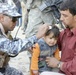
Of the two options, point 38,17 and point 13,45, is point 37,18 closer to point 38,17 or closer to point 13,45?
point 38,17

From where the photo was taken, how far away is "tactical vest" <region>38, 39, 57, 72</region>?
402 centimetres

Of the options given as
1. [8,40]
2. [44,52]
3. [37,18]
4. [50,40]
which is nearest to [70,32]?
[50,40]

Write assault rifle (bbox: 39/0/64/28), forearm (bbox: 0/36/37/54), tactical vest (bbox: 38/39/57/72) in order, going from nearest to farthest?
forearm (bbox: 0/36/37/54)
tactical vest (bbox: 38/39/57/72)
assault rifle (bbox: 39/0/64/28)

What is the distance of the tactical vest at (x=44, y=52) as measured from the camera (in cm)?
402

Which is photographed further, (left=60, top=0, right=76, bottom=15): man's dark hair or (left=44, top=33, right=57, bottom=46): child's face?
(left=44, top=33, right=57, bottom=46): child's face

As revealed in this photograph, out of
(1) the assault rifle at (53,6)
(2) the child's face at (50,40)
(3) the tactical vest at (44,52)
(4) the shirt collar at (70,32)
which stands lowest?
(3) the tactical vest at (44,52)

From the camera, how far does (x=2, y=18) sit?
3.48m

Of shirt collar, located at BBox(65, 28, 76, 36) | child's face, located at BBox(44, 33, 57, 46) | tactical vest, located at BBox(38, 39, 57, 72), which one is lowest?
tactical vest, located at BBox(38, 39, 57, 72)

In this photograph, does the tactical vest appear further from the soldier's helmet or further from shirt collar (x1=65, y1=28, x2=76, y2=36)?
the soldier's helmet

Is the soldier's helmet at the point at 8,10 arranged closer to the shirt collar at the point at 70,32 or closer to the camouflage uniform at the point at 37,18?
the shirt collar at the point at 70,32

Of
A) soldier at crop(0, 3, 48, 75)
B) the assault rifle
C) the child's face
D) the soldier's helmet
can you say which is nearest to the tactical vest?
the child's face

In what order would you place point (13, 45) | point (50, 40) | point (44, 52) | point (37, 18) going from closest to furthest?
1. point (13, 45)
2. point (50, 40)
3. point (44, 52)
4. point (37, 18)

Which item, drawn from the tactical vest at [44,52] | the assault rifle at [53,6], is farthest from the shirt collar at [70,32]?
the assault rifle at [53,6]

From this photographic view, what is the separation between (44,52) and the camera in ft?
13.3
